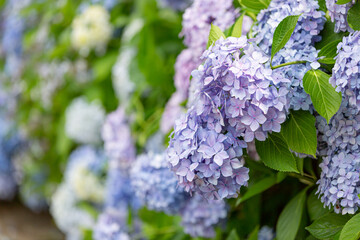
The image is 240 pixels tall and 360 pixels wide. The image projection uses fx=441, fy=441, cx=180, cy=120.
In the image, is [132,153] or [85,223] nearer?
[132,153]

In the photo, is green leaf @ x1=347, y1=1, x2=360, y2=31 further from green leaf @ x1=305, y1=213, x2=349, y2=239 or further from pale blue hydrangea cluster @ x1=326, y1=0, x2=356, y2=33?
green leaf @ x1=305, y1=213, x2=349, y2=239

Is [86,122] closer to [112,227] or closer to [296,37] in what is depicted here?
[112,227]

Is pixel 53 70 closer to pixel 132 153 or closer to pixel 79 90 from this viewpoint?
pixel 79 90

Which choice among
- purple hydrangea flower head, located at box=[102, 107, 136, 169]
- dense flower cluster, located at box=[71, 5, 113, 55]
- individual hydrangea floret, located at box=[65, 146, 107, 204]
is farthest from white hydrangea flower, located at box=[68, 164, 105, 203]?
dense flower cluster, located at box=[71, 5, 113, 55]

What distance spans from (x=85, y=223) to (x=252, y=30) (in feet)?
4.99

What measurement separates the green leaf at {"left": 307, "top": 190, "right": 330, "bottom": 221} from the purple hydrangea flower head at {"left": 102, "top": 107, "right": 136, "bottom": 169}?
85 cm

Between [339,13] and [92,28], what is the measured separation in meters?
1.49

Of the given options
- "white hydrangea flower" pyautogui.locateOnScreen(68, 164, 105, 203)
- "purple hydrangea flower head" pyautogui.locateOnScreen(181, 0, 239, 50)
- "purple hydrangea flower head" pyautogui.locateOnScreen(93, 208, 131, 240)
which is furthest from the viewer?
"white hydrangea flower" pyautogui.locateOnScreen(68, 164, 105, 203)

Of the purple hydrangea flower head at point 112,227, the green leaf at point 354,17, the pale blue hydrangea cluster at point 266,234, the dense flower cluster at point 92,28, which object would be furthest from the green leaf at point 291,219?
the dense flower cluster at point 92,28

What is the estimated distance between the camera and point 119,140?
1614 millimetres

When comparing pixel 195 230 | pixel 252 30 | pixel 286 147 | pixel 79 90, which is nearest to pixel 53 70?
pixel 79 90

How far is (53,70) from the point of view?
8.05 feet

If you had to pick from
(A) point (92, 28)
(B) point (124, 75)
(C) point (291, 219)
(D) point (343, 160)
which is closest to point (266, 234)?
(C) point (291, 219)

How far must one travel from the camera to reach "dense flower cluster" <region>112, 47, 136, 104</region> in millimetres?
1772
